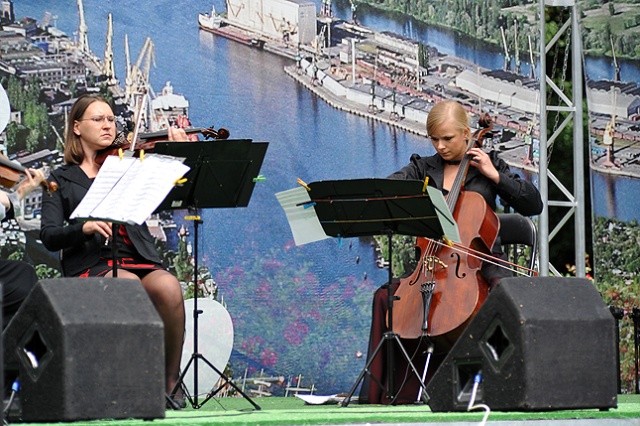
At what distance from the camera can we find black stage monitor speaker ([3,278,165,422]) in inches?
132

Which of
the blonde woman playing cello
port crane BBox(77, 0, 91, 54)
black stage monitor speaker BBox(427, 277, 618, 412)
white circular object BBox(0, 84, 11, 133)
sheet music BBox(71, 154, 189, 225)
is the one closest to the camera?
black stage monitor speaker BBox(427, 277, 618, 412)

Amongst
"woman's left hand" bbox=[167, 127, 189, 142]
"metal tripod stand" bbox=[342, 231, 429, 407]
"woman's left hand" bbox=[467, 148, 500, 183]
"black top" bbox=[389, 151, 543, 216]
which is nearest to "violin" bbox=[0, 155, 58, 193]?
"woman's left hand" bbox=[167, 127, 189, 142]

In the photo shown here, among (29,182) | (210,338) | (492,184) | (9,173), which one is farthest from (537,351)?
(210,338)

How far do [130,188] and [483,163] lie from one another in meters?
1.71

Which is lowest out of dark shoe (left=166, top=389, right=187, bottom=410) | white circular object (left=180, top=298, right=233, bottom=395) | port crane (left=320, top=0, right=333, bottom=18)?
white circular object (left=180, top=298, right=233, bottom=395)

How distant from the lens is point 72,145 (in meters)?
5.01

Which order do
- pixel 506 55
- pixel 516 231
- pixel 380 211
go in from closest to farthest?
1. pixel 380 211
2. pixel 516 231
3. pixel 506 55

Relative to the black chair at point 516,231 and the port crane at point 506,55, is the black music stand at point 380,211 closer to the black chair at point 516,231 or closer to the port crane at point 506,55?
the black chair at point 516,231

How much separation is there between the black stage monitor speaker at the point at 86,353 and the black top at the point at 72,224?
4.05 ft

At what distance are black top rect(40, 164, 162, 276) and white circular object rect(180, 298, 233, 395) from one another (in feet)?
4.45

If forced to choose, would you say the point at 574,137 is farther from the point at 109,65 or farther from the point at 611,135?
the point at 109,65

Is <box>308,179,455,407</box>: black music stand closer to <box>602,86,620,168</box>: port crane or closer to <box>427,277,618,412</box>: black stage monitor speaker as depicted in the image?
<box>427,277,618,412</box>: black stage monitor speaker

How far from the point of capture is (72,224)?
15.9ft

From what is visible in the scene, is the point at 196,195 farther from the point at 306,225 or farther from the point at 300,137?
the point at 300,137
